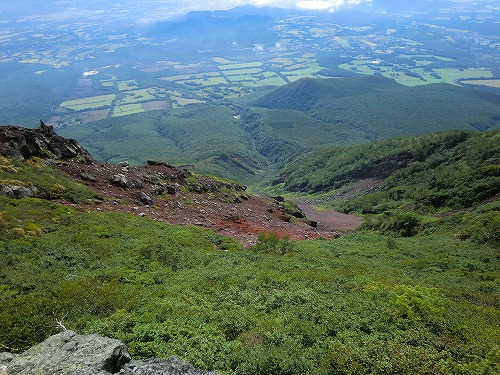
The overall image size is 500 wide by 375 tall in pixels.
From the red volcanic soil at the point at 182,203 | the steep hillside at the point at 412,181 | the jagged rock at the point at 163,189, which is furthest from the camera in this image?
the steep hillside at the point at 412,181

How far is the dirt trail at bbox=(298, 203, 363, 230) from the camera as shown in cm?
6766

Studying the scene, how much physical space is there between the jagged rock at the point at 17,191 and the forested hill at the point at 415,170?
54.2 meters

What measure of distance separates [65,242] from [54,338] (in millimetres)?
13320

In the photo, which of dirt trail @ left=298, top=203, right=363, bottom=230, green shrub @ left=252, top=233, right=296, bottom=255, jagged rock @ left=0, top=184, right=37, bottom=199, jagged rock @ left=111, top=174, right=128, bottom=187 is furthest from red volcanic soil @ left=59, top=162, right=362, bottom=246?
dirt trail @ left=298, top=203, right=363, bottom=230

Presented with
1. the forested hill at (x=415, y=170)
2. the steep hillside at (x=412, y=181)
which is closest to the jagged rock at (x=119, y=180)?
the steep hillside at (x=412, y=181)

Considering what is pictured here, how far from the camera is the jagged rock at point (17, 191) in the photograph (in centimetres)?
2918

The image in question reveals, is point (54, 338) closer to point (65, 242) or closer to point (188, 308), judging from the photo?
point (188, 308)

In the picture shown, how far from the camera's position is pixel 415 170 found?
91000mm

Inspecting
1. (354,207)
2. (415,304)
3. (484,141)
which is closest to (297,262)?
(415,304)

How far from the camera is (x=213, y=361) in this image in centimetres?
1100

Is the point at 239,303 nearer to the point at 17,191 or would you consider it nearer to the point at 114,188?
the point at 17,191

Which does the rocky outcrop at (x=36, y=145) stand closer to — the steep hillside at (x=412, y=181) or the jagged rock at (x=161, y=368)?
the jagged rock at (x=161, y=368)

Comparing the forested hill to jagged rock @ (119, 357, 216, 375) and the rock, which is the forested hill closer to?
jagged rock @ (119, 357, 216, 375)

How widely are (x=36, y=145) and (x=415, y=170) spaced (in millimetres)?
87227
